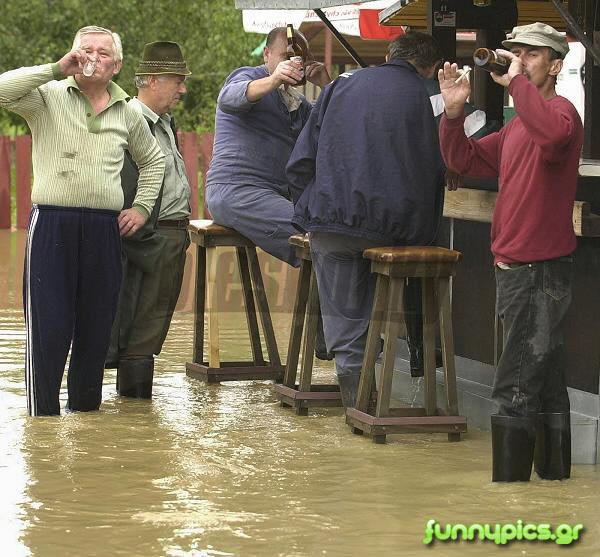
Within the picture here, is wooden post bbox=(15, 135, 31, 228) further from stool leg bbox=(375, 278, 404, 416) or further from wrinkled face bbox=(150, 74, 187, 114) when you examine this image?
stool leg bbox=(375, 278, 404, 416)

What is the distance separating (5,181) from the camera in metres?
21.3

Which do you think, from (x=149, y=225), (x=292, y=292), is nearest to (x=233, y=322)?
(x=292, y=292)

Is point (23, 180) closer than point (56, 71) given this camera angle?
No

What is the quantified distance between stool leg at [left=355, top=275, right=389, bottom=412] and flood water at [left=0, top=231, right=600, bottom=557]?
23 cm

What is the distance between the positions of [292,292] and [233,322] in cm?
212

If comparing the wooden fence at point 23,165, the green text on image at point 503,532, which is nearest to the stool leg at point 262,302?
the green text on image at point 503,532

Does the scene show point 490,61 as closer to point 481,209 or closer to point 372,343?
point 481,209

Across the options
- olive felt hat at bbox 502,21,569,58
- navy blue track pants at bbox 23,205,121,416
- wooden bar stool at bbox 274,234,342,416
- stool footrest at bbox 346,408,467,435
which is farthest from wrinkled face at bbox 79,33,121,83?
olive felt hat at bbox 502,21,569,58

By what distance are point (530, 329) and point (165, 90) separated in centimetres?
321

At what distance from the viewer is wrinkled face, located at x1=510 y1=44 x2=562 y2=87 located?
594 centimetres

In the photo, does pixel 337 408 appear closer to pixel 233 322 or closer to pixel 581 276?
pixel 581 276

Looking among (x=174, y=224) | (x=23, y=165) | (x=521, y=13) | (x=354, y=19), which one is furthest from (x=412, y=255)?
(x=23, y=165)

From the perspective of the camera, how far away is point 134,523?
5391mm

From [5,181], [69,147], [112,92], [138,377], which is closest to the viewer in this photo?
[69,147]
